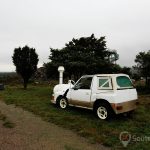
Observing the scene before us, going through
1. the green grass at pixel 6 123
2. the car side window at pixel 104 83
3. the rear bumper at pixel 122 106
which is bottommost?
the green grass at pixel 6 123

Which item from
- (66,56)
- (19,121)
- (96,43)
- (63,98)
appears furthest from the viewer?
(96,43)

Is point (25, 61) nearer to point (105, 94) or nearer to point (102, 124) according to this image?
point (105, 94)

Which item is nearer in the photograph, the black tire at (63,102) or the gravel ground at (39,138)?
the gravel ground at (39,138)

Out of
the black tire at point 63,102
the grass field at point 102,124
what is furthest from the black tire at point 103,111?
the black tire at point 63,102

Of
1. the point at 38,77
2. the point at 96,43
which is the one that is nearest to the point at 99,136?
the point at 96,43

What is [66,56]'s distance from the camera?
639 inches

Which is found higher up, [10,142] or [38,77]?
[38,77]

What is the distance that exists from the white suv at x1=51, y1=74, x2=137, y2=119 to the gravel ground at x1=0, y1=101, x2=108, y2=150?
2.11 m

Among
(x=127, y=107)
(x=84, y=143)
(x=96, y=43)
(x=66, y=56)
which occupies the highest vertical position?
(x=96, y=43)

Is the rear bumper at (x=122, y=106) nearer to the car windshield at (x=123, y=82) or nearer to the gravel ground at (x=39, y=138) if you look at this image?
the car windshield at (x=123, y=82)

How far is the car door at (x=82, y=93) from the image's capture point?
9755mm

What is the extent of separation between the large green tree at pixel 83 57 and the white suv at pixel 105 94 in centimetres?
514

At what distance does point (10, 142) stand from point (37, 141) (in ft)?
2.50

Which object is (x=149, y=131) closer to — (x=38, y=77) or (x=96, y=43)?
(x=96, y=43)
